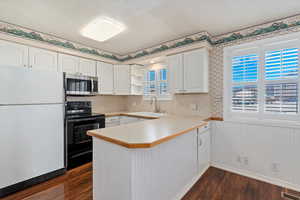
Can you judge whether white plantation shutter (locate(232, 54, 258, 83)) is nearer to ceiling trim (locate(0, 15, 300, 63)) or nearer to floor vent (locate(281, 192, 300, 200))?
ceiling trim (locate(0, 15, 300, 63))

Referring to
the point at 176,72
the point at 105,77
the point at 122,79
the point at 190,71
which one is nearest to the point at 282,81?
the point at 190,71

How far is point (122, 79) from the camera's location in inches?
146

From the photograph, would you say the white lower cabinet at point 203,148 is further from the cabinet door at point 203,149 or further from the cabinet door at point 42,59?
the cabinet door at point 42,59

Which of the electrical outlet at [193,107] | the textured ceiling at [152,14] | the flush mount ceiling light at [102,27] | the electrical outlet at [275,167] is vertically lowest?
the electrical outlet at [275,167]

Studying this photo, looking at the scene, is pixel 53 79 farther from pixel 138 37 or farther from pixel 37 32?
pixel 138 37

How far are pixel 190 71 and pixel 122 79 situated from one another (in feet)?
6.00

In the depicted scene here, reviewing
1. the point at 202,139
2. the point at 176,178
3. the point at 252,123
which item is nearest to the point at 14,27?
the point at 176,178

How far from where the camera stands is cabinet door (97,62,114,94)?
11.1 ft

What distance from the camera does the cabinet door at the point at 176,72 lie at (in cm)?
273

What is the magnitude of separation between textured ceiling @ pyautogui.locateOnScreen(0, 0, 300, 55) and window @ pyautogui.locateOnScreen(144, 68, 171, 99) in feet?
A: 3.59

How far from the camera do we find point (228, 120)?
2.49m

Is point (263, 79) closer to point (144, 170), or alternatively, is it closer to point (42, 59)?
point (144, 170)

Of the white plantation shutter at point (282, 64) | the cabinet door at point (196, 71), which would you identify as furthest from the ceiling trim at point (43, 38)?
the white plantation shutter at point (282, 64)

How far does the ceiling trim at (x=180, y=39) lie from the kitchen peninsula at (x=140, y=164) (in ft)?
5.88
